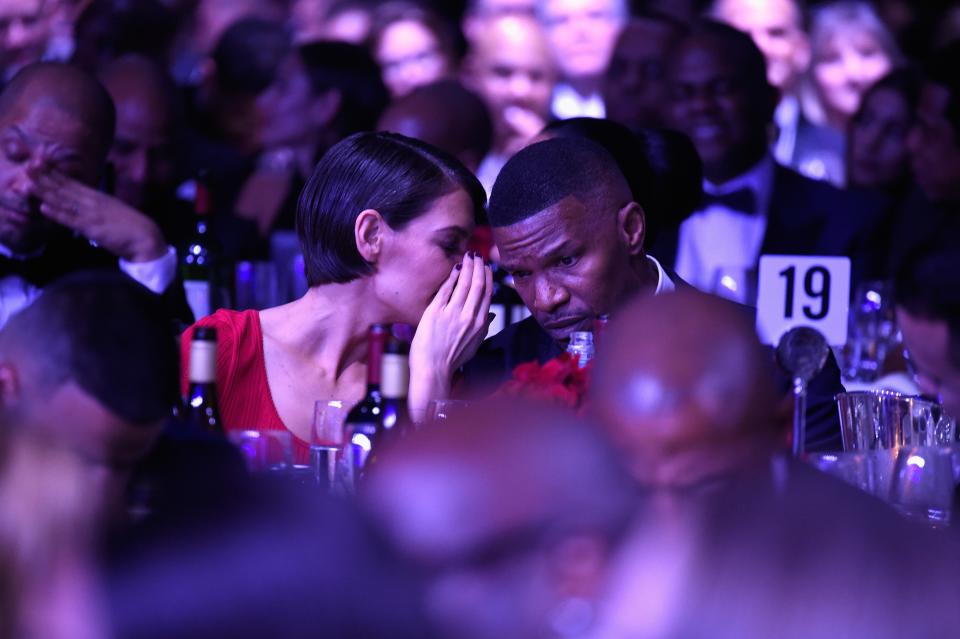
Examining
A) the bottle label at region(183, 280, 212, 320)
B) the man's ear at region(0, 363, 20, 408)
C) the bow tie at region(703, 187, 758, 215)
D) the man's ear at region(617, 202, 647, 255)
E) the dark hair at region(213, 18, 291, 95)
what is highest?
the dark hair at region(213, 18, 291, 95)

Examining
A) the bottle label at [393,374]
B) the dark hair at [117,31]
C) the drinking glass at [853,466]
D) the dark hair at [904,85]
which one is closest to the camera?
the drinking glass at [853,466]

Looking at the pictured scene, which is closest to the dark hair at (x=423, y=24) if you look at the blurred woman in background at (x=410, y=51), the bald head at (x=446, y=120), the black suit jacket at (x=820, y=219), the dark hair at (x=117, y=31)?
the blurred woman in background at (x=410, y=51)

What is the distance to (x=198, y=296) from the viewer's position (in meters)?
4.38

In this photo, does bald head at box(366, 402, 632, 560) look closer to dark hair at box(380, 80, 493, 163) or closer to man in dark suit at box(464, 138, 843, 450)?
man in dark suit at box(464, 138, 843, 450)

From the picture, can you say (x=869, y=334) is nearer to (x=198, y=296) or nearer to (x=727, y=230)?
(x=727, y=230)

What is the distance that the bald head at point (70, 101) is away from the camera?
154 inches

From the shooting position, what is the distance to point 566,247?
3119 mm

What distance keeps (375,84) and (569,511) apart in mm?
4374

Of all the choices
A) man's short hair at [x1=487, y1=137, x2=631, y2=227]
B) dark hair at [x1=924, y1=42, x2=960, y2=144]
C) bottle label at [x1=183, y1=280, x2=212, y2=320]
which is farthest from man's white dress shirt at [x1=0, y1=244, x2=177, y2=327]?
dark hair at [x1=924, y1=42, x2=960, y2=144]

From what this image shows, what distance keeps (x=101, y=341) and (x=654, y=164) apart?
8.89 ft

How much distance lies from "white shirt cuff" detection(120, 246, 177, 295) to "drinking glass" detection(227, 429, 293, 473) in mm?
1766

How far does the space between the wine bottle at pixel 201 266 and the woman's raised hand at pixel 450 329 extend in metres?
1.41

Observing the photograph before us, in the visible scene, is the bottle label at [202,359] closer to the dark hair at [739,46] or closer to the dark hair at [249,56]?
the dark hair at [739,46]

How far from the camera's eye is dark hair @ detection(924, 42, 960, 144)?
5102 mm
